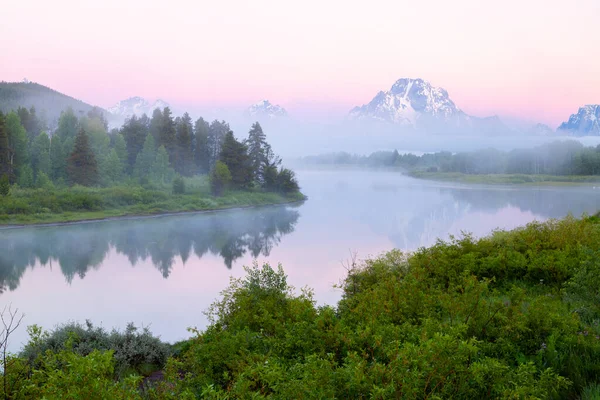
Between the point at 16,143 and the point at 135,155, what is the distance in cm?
1703

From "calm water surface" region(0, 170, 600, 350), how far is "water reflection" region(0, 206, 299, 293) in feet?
0.27

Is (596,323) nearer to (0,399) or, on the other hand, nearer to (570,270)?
(570,270)

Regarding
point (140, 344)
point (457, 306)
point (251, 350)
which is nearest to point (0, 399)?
point (251, 350)

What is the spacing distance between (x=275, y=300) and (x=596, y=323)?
5417 millimetres

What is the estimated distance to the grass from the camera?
44.6 metres

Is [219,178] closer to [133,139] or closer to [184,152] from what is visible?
[184,152]

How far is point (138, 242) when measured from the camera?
3584cm

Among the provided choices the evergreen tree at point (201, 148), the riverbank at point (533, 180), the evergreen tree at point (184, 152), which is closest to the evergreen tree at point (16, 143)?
the evergreen tree at point (184, 152)

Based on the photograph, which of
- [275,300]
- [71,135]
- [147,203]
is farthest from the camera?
[71,135]

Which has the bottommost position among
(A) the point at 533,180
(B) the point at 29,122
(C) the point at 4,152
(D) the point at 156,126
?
(A) the point at 533,180

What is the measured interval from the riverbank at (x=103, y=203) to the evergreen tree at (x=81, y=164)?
4777mm

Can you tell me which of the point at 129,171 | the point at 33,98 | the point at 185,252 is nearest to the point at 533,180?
the point at 129,171

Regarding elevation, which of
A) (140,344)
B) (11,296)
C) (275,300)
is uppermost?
(275,300)

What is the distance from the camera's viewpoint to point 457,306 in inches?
237
